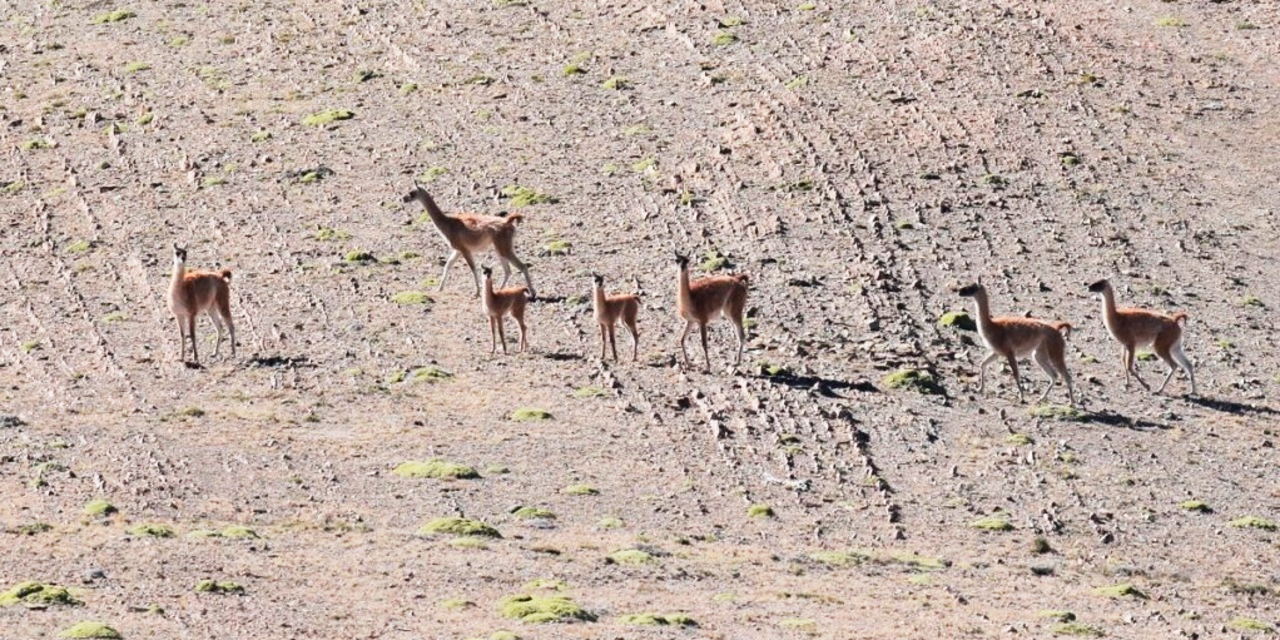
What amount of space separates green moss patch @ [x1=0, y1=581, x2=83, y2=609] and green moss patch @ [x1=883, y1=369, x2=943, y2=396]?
40.9ft

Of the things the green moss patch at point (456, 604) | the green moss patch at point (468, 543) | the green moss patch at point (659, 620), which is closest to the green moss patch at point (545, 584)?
the green moss patch at point (456, 604)

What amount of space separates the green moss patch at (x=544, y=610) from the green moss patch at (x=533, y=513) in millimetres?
2936

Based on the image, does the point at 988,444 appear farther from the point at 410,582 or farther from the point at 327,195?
the point at 327,195

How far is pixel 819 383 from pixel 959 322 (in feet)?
11.8

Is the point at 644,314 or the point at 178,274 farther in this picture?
the point at 644,314

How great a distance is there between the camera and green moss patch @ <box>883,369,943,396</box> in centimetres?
3838

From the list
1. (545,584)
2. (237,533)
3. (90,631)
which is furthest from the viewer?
(237,533)

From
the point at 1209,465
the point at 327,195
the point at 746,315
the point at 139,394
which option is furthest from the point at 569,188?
the point at 1209,465

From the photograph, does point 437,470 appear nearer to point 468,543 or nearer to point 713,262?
point 468,543

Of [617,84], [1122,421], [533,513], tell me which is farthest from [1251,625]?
[617,84]

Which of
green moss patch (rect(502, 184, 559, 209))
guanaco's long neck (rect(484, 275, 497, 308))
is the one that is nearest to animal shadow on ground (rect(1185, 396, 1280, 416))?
guanaco's long neck (rect(484, 275, 497, 308))

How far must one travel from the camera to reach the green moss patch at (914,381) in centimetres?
3838

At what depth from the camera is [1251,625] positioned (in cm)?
3092

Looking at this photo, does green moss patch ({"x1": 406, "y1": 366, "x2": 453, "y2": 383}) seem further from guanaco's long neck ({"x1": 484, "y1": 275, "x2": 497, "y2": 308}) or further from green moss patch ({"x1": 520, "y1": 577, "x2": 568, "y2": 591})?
green moss patch ({"x1": 520, "y1": 577, "x2": 568, "y2": 591})
